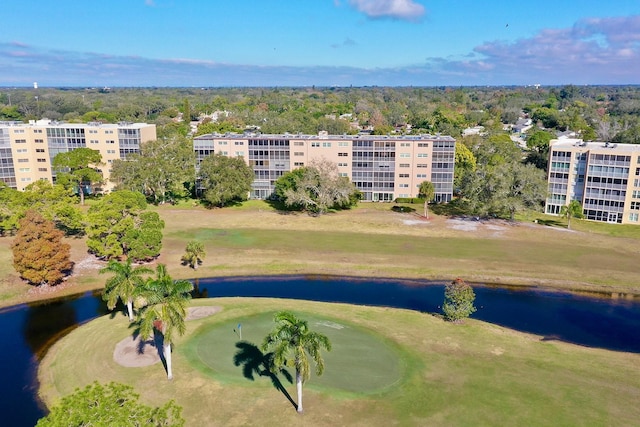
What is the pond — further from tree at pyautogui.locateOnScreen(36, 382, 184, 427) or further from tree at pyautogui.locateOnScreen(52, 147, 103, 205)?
tree at pyautogui.locateOnScreen(52, 147, 103, 205)

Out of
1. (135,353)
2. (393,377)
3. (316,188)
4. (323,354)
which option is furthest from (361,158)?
(135,353)

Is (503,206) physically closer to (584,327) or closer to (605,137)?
(584,327)

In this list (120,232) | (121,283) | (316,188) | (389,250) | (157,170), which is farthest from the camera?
(157,170)

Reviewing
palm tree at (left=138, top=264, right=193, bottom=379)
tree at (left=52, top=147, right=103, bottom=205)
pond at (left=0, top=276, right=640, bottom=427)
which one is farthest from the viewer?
tree at (left=52, top=147, right=103, bottom=205)

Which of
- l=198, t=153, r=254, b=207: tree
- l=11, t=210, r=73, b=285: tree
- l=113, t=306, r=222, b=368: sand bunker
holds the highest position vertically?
l=198, t=153, r=254, b=207: tree

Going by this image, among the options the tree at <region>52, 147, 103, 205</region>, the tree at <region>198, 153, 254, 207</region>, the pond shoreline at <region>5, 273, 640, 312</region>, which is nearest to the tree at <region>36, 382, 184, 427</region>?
the pond shoreline at <region>5, 273, 640, 312</region>

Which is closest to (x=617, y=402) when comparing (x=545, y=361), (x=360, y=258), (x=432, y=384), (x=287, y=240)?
(x=545, y=361)

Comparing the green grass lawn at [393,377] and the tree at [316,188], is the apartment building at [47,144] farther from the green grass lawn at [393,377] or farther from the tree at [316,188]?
the green grass lawn at [393,377]

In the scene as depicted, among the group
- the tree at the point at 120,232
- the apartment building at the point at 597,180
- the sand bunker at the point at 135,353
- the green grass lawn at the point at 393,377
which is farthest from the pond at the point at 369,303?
the apartment building at the point at 597,180

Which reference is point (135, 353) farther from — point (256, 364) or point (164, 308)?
point (256, 364)
